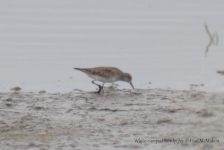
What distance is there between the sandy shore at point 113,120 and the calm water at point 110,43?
1.04 meters

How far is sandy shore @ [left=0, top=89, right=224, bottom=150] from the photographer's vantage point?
8094 mm

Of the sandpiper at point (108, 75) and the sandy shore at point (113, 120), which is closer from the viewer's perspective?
the sandy shore at point (113, 120)

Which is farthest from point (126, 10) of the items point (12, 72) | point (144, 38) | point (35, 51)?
point (12, 72)

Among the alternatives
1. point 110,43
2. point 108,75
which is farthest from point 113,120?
point 110,43

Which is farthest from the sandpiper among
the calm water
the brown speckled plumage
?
the calm water

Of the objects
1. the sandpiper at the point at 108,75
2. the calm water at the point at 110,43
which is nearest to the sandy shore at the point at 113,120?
the sandpiper at the point at 108,75

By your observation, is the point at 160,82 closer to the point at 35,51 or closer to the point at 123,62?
the point at 123,62

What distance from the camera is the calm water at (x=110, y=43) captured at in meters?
13.2

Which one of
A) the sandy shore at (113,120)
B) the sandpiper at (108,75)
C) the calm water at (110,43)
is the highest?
the calm water at (110,43)

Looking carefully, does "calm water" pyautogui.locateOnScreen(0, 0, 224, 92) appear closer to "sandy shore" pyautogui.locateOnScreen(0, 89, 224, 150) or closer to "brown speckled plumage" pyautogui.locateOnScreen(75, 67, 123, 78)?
"brown speckled plumage" pyautogui.locateOnScreen(75, 67, 123, 78)

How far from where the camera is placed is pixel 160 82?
1282cm

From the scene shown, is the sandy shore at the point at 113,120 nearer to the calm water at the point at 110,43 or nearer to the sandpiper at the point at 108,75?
the sandpiper at the point at 108,75

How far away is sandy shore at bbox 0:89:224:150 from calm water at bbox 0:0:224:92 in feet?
3.43

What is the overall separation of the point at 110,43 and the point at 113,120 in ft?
24.1
